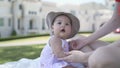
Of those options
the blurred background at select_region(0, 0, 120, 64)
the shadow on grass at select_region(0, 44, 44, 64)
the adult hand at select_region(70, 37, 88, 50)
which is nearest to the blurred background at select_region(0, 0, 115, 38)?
the blurred background at select_region(0, 0, 120, 64)

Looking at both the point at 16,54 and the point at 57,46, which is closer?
the point at 57,46

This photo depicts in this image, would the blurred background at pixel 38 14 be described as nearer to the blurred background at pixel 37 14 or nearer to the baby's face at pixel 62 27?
the blurred background at pixel 37 14

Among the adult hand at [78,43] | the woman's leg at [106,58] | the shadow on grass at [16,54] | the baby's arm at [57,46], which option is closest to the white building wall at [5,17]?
the shadow on grass at [16,54]

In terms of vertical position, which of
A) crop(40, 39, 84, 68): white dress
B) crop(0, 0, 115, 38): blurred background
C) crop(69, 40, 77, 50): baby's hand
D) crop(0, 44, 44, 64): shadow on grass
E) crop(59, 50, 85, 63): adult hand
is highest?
crop(59, 50, 85, 63): adult hand

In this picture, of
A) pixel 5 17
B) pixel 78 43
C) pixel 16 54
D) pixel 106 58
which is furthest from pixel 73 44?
pixel 5 17

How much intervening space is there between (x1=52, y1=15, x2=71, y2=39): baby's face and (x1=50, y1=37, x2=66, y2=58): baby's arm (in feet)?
0.18

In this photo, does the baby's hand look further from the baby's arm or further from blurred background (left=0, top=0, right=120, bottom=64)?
blurred background (left=0, top=0, right=120, bottom=64)

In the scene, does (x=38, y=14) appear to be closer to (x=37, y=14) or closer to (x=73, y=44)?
(x=37, y=14)

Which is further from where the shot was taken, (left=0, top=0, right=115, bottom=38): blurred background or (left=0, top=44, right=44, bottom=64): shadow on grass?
(left=0, top=0, right=115, bottom=38): blurred background

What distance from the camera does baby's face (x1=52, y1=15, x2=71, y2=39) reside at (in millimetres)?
2527

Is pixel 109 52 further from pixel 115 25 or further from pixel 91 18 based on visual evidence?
pixel 91 18

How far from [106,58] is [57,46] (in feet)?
2.78

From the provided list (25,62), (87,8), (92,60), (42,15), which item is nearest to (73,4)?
(87,8)

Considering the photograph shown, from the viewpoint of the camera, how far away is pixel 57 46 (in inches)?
96.8
